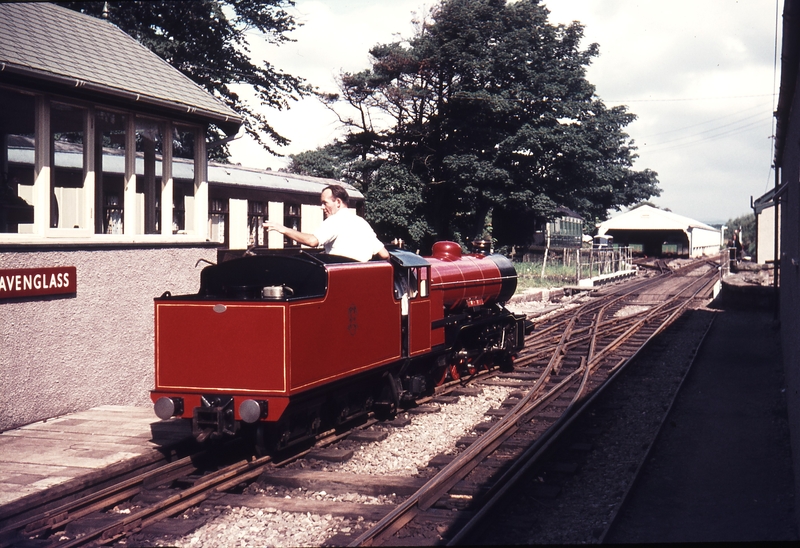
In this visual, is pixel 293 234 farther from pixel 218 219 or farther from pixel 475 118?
pixel 475 118

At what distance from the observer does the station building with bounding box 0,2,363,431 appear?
783 centimetres

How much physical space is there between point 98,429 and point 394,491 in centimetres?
327

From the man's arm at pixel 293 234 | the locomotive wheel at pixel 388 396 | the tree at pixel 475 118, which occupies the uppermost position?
the tree at pixel 475 118

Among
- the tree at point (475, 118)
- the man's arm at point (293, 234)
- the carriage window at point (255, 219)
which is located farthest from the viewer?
the tree at point (475, 118)

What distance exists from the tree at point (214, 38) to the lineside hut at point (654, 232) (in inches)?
1840

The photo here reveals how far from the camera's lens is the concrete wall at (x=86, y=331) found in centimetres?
773

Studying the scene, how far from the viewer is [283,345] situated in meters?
6.45

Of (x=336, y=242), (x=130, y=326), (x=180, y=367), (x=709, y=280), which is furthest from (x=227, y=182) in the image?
(x=709, y=280)

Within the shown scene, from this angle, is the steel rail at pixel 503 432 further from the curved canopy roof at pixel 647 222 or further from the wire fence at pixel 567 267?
the curved canopy roof at pixel 647 222

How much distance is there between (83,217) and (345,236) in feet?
10.4

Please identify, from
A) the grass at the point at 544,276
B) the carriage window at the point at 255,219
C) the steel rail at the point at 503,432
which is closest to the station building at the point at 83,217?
the steel rail at the point at 503,432

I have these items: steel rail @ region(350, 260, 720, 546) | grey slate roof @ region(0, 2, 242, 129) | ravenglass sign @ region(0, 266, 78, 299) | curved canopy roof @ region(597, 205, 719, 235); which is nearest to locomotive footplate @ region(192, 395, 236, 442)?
steel rail @ region(350, 260, 720, 546)

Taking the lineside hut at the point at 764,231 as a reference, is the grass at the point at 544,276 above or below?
below

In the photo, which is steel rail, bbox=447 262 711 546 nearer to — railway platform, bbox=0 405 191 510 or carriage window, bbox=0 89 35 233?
railway platform, bbox=0 405 191 510
